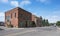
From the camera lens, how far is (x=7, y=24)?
5806cm

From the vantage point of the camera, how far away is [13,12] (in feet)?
185

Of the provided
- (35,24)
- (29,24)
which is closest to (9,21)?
(29,24)

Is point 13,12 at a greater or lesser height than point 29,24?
greater

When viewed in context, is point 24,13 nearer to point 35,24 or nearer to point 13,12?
point 13,12

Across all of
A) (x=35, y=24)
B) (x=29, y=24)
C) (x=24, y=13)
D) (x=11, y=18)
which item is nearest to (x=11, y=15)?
(x=11, y=18)

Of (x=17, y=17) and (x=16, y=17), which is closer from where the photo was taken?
(x=17, y=17)

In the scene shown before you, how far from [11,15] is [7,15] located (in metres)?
3.04

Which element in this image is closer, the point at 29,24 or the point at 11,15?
the point at 11,15

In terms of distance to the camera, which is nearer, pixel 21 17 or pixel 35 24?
pixel 21 17

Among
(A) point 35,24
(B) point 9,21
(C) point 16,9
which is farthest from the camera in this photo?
(A) point 35,24

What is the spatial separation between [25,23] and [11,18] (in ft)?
21.7

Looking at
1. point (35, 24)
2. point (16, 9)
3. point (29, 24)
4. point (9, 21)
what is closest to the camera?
point (16, 9)

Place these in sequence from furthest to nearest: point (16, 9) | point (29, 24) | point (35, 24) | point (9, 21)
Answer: point (35, 24) → point (29, 24) → point (9, 21) → point (16, 9)

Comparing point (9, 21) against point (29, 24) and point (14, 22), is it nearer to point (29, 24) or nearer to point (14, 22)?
point (14, 22)
